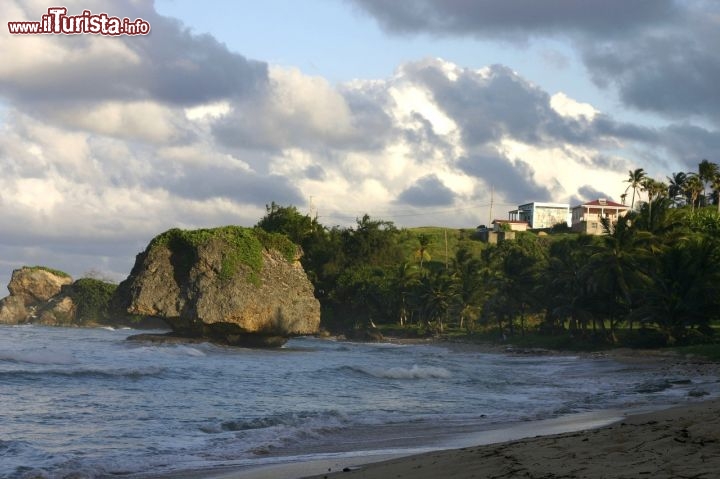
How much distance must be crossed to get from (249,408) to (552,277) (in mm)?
47921

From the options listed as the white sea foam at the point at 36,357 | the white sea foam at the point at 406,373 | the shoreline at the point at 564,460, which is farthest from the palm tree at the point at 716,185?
the shoreline at the point at 564,460

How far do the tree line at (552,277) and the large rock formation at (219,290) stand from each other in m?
20.0

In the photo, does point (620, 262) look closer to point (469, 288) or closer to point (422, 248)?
point (469, 288)

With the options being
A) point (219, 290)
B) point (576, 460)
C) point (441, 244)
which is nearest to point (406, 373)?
point (576, 460)

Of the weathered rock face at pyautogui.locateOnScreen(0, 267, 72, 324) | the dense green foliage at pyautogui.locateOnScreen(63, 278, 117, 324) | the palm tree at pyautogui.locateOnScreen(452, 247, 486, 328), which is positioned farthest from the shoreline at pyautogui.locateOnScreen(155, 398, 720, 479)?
the weathered rock face at pyautogui.locateOnScreen(0, 267, 72, 324)

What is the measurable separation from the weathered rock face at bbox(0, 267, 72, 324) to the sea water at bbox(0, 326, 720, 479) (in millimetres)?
110233

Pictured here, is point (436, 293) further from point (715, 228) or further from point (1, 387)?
point (1, 387)

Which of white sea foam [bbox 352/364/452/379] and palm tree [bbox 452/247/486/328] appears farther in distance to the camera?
palm tree [bbox 452/247/486/328]

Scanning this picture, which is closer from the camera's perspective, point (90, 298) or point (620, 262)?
point (620, 262)

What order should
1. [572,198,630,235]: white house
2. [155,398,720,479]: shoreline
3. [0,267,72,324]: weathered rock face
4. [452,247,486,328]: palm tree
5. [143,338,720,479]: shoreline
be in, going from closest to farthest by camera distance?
[155,398,720,479]: shoreline, [143,338,720,479]: shoreline, [452,247,486,328]: palm tree, [572,198,630,235]: white house, [0,267,72,324]: weathered rock face

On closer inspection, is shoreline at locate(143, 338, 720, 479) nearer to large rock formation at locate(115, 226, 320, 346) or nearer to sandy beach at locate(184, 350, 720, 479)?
sandy beach at locate(184, 350, 720, 479)

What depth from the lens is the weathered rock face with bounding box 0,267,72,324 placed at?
130 meters

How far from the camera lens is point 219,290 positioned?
5038 cm

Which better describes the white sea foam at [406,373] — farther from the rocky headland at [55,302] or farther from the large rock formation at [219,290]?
the rocky headland at [55,302]
